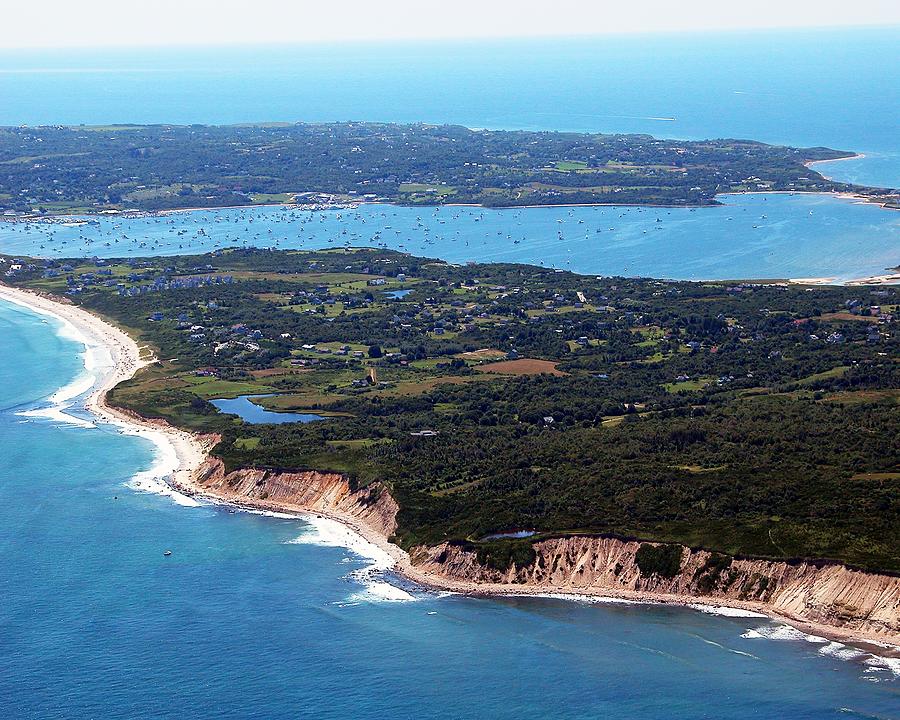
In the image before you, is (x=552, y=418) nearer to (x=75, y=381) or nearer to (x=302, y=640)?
(x=302, y=640)

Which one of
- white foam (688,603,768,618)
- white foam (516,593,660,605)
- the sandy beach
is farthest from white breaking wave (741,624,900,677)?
the sandy beach

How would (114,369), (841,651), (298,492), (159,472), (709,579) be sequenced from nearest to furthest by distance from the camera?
(841,651)
(709,579)
(298,492)
(159,472)
(114,369)

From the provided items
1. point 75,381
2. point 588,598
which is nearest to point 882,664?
point 588,598

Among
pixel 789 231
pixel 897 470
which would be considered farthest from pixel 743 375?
pixel 789 231

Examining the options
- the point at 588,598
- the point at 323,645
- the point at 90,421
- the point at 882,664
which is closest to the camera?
the point at 882,664

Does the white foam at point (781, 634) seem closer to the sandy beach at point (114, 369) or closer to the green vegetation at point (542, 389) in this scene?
the green vegetation at point (542, 389)

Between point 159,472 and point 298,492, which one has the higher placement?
point 298,492
